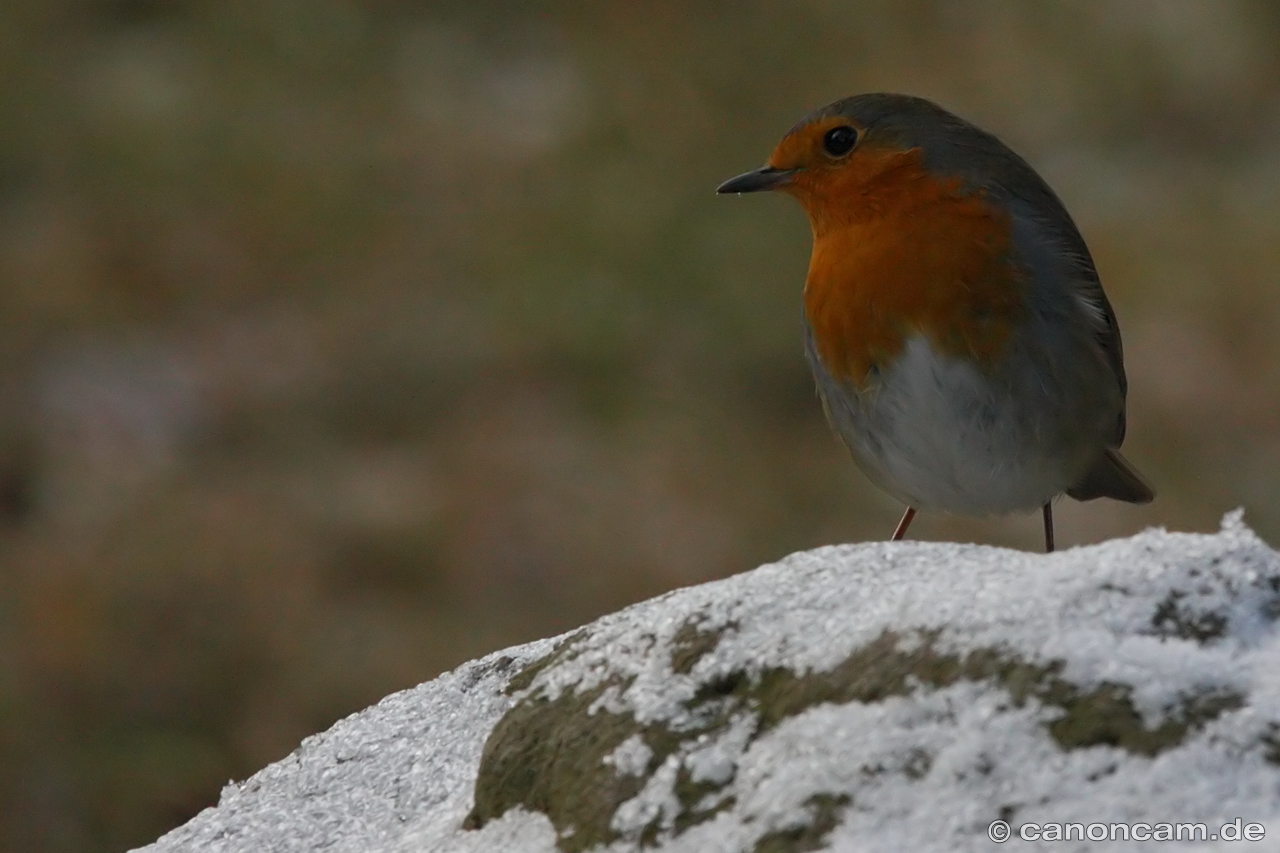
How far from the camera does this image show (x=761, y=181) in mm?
3646

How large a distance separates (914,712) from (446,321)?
5.74m

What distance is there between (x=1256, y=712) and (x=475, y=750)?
1.19 metres

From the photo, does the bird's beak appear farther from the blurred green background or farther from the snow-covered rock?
the blurred green background

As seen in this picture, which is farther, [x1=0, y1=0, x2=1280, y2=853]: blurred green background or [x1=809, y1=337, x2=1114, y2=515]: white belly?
[x1=0, y1=0, x2=1280, y2=853]: blurred green background

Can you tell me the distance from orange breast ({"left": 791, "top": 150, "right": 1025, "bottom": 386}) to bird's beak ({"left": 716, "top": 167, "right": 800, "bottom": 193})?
0.72 feet

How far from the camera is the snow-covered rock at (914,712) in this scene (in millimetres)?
1679

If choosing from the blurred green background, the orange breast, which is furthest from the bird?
the blurred green background

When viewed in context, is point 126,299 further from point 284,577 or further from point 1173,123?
point 1173,123

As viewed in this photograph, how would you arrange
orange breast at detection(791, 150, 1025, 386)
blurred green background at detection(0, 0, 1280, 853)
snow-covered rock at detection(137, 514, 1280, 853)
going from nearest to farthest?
snow-covered rock at detection(137, 514, 1280, 853) < orange breast at detection(791, 150, 1025, 386) < blurred green background at detection(0, 0, 1280, 853)

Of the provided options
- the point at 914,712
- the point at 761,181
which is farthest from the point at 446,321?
the point at 914,712

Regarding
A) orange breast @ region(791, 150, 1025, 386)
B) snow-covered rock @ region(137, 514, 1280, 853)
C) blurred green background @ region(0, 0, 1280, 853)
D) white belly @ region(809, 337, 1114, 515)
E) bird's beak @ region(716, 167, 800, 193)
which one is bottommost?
snow-covered rock @ region(137, 514, 1280, 853)

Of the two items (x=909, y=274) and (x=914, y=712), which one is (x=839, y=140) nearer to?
(x=909, y=274)

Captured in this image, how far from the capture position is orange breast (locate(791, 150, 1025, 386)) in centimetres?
321

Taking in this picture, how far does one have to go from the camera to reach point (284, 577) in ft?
20.0
